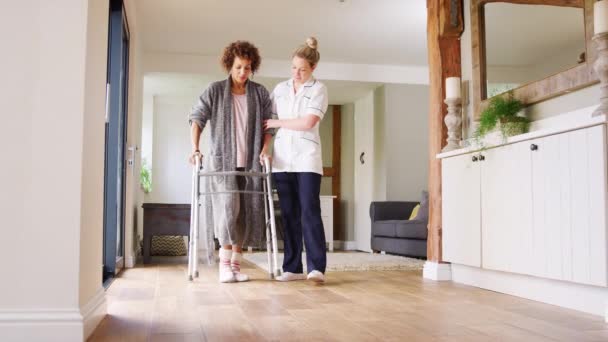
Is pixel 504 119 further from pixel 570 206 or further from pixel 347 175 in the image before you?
pixel 347 175

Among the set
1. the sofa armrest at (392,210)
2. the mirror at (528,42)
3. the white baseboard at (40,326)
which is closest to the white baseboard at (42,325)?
the white baseboard at (40,326)

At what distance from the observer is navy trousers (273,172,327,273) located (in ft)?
11.2

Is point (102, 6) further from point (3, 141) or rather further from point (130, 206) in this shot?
point (130, 206)

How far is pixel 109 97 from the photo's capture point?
3990 millimetres

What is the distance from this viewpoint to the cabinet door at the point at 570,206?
91.6 inches

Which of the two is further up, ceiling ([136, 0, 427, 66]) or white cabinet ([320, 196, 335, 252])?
ceiling ([136, 0, 427, 66])

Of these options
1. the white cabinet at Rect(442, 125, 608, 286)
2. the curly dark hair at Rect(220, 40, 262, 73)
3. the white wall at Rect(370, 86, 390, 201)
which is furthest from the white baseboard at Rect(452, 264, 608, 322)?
the white wall at Rect(370, 86, 390, 201)

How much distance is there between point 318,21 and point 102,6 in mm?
3974

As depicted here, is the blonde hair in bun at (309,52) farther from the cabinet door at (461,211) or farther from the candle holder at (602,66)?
the candle holder at (602,66)

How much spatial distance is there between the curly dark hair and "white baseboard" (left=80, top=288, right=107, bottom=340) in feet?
5.90

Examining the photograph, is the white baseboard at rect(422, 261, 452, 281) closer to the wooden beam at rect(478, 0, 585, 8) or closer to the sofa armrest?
the wooden beam at rect(478, 0, 585, 8)

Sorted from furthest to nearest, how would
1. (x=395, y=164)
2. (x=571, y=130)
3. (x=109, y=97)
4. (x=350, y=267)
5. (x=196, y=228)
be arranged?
1. (x=395, y=164)
2. (x=350, y=267)
3. (x=109, y=97)
4. (x=196, y=228)
5. (x=571, y=130)

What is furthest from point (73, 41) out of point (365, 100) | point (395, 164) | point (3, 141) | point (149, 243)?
point (365, 100)

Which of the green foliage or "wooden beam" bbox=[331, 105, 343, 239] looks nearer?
the green foliage
